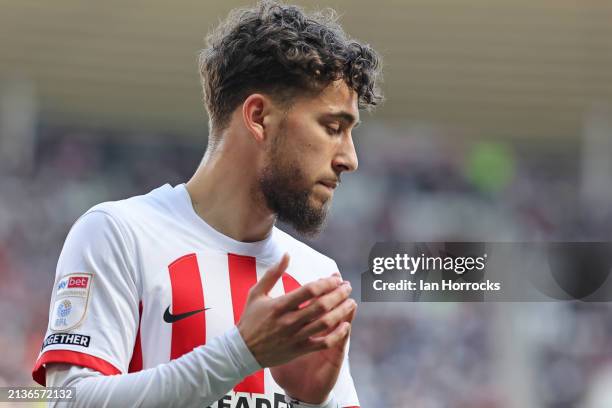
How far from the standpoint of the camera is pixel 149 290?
167 centimetres

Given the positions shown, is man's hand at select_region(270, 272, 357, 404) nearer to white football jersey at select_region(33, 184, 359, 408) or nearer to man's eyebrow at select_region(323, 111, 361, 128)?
white football jersey at select_region(33, 184, 359, 408)

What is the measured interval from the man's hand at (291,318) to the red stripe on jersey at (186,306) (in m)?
0.27

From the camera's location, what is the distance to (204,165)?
1.90 m

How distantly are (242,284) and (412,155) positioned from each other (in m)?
7.54

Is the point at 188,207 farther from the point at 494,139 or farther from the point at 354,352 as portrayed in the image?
the point at 494,139

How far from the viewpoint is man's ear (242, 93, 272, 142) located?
5.95ft

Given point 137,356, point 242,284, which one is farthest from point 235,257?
point 137,356

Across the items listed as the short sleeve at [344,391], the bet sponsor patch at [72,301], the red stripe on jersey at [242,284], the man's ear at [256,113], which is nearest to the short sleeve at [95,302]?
the bet sponsor patch at [72,301]

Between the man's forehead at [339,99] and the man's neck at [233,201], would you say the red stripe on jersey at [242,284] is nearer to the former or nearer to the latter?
the man's neck at [233,201]

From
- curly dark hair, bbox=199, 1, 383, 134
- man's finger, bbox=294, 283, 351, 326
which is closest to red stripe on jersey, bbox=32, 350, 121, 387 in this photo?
man's finger, bbox=294, 283, 351, 326

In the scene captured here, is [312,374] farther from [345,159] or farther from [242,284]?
[345,159]

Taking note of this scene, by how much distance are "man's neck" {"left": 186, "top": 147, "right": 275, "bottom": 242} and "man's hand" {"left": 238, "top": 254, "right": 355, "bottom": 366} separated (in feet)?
1.33

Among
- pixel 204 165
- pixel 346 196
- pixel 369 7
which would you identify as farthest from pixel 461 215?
pixel 204 165

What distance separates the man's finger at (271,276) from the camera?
1.41m
